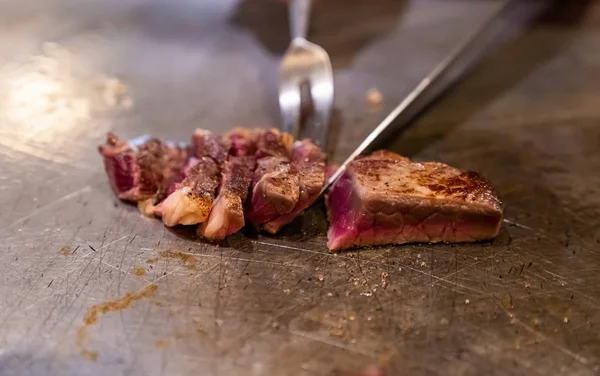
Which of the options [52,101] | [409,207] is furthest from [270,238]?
[52,101]

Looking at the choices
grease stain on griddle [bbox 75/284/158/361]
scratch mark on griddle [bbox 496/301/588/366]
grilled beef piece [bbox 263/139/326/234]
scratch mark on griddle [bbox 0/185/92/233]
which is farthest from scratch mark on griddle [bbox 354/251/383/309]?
scratch mark on griddle [bbox 0/185/92/233]

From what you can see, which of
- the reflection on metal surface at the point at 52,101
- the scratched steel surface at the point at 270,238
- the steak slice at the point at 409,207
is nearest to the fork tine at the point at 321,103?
the scratched steel surface at the point at 270,238

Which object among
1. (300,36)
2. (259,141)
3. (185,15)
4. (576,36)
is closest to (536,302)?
(259,141)

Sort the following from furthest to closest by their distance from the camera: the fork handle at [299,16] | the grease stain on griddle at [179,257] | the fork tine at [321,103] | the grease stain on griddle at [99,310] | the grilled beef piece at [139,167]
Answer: the fork handle at [299,16], the fork tine at [321,103], the grilled beef piece at [139,167], the grease stain on griddle at [179,257], the grease stain on griddle at [99,310]

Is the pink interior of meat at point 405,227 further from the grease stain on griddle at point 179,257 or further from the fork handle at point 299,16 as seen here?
the fork handle at point 299,16

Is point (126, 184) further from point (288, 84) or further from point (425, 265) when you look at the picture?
point (425, 265)

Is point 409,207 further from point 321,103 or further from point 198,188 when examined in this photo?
point 321,103
